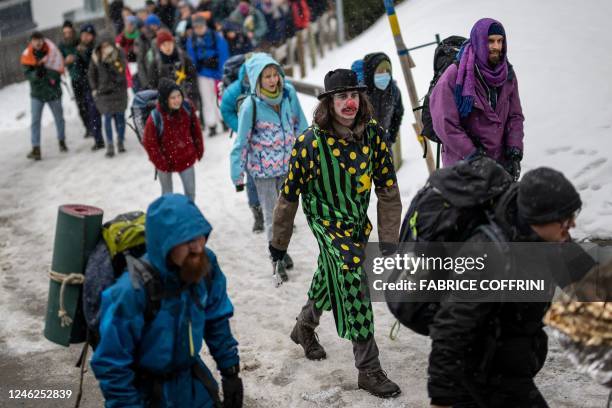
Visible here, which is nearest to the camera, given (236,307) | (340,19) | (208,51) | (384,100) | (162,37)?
(236,307)

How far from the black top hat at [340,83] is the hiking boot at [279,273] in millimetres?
2308

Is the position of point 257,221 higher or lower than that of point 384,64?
lower

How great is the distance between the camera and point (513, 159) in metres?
6.08

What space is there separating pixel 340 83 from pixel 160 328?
2340 mm

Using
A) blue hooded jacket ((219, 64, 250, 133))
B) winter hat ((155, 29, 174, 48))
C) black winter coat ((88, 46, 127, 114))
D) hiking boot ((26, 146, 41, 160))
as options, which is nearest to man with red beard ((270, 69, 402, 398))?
blue hooded jacket ((219, 64, 250, 133))

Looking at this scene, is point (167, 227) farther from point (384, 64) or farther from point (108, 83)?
point (108, 83)

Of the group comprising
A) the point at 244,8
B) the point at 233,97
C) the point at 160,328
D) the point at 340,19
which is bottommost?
the point at 160,328

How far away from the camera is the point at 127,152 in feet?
43.9

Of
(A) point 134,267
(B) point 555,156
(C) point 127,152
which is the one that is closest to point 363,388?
(A) point 134,267

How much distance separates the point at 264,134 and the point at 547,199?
15.3 ft

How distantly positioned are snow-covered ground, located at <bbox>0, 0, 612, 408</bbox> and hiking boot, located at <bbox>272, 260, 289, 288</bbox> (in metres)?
0.10

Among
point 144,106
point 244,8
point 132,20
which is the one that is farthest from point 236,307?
point 244,8

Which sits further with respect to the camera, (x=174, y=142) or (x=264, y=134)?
(x=174, y=142)

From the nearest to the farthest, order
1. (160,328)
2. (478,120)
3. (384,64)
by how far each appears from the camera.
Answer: (160,328)
(478,120)
(384,64)
